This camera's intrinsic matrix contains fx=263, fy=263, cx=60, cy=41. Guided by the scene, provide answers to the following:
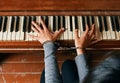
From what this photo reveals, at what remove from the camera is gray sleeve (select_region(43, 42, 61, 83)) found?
1.34 meters

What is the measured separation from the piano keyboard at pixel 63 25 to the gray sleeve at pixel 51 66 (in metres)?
0.10

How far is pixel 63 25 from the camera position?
1.57 meters

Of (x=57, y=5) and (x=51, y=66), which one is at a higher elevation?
(x=57, y=5)

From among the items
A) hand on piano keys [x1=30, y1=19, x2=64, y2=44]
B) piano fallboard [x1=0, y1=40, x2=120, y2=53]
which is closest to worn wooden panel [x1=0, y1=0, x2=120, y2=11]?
hand on piano keys [x1=30, y1=19, x2=64, y2=44]

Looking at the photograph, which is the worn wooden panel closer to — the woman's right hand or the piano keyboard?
the piano keyboard

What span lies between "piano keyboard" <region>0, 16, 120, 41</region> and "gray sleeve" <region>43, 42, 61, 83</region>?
0.32 feet

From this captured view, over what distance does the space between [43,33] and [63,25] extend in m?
0.14

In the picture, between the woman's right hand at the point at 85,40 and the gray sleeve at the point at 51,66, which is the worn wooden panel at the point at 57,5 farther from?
the gray sleeve at the point at 51,66

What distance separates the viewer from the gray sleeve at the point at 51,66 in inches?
52.6

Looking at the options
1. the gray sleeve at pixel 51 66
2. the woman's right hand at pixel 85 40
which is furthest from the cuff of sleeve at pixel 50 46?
the woman's right hand at pixel 85 40

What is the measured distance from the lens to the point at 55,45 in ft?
4.86

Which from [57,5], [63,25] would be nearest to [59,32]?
[63,25]

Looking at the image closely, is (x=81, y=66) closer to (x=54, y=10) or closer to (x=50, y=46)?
(x=50, y=46)

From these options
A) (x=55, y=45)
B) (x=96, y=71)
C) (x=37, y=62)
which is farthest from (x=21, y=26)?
(x=96, y=71)
